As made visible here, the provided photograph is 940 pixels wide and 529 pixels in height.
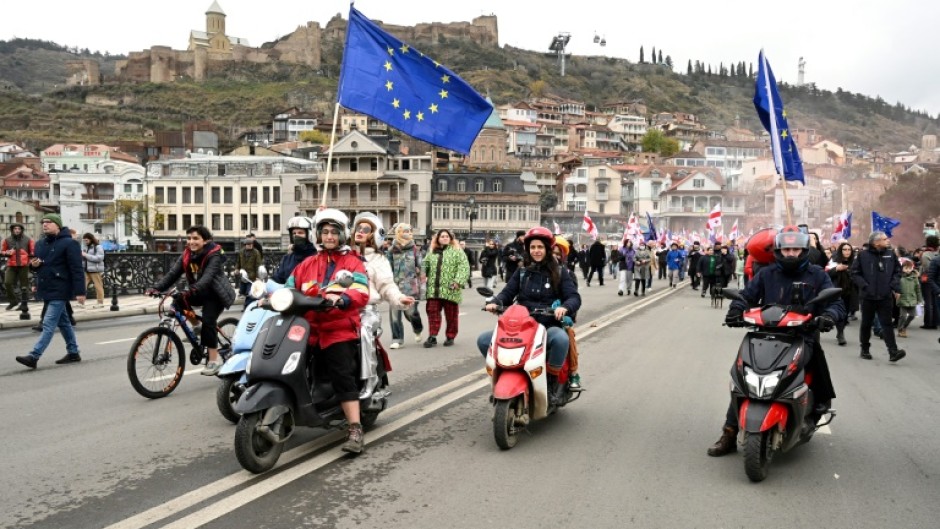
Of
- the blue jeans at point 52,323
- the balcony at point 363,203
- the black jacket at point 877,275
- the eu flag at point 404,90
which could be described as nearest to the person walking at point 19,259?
the blue jeans at point 52,323

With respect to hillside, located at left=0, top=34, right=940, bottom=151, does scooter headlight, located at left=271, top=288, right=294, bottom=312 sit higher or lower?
lower

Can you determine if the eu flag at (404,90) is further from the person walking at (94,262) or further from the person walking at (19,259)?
the person walking at (94,262)

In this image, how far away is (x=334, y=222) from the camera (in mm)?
6273

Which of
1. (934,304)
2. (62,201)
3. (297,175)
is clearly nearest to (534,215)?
(297,175)

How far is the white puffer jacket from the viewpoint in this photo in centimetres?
711

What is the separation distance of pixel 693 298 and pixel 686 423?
65.6 ft

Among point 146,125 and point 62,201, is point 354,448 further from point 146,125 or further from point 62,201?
point 146,125

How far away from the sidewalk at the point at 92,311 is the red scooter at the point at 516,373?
11.1 m

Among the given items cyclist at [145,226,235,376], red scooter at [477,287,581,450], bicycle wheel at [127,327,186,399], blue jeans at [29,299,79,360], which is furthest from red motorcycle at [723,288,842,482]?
blue jeans at [29,299,79,360]

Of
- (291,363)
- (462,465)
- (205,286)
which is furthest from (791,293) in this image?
(205,286)

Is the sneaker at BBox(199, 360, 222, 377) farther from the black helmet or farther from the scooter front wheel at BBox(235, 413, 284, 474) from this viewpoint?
the black helmet

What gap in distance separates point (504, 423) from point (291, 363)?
1698mm

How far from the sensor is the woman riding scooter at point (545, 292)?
7.05 m

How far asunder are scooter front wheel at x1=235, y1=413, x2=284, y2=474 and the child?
560 inches
